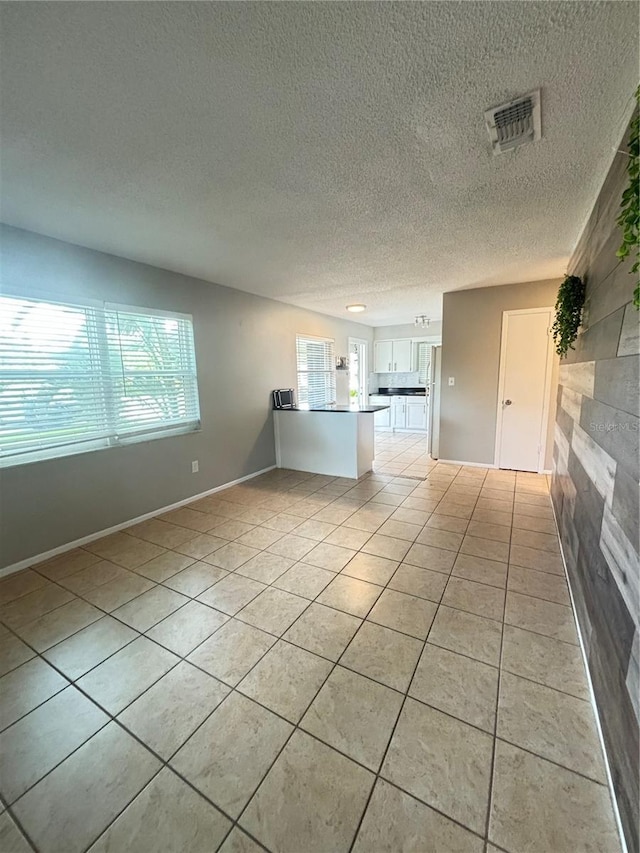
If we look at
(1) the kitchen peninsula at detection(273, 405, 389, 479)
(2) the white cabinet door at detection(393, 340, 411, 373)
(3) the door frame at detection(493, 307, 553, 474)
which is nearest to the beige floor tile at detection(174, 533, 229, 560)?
(1) the kitchen peninsula at detection(273, 405, 389, 479)

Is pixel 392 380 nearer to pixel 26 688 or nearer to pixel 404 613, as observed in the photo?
pixel 404 613

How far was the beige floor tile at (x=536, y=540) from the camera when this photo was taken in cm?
263

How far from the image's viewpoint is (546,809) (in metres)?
1.08

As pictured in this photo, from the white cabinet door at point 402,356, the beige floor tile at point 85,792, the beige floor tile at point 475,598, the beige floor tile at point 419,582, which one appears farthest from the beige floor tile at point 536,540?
the white cabinet door at point 402,356

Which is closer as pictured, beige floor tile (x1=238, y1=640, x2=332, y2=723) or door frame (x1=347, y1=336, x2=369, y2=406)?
beige floor tile (x1=238, y1=640, x2=332, y2=723)

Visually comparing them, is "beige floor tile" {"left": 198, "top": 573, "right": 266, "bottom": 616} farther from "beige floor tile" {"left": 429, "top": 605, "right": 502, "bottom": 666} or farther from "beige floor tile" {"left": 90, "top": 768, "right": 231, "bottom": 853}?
"beige floor tile" {"left": 429, "top": 605, "right": 502, "bottom": 666}

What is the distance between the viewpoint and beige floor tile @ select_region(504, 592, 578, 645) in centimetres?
180

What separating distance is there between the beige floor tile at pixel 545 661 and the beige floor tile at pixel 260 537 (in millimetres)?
1762

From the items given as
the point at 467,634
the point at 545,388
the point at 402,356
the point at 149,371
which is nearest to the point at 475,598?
the point at 467,634

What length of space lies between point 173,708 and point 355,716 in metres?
0.77

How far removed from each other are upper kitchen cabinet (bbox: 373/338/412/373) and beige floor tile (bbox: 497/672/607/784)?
6783 millimetres

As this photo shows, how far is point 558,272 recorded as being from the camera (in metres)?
3.78

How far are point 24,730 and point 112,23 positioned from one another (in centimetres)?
257

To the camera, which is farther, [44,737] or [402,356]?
[402,356]
